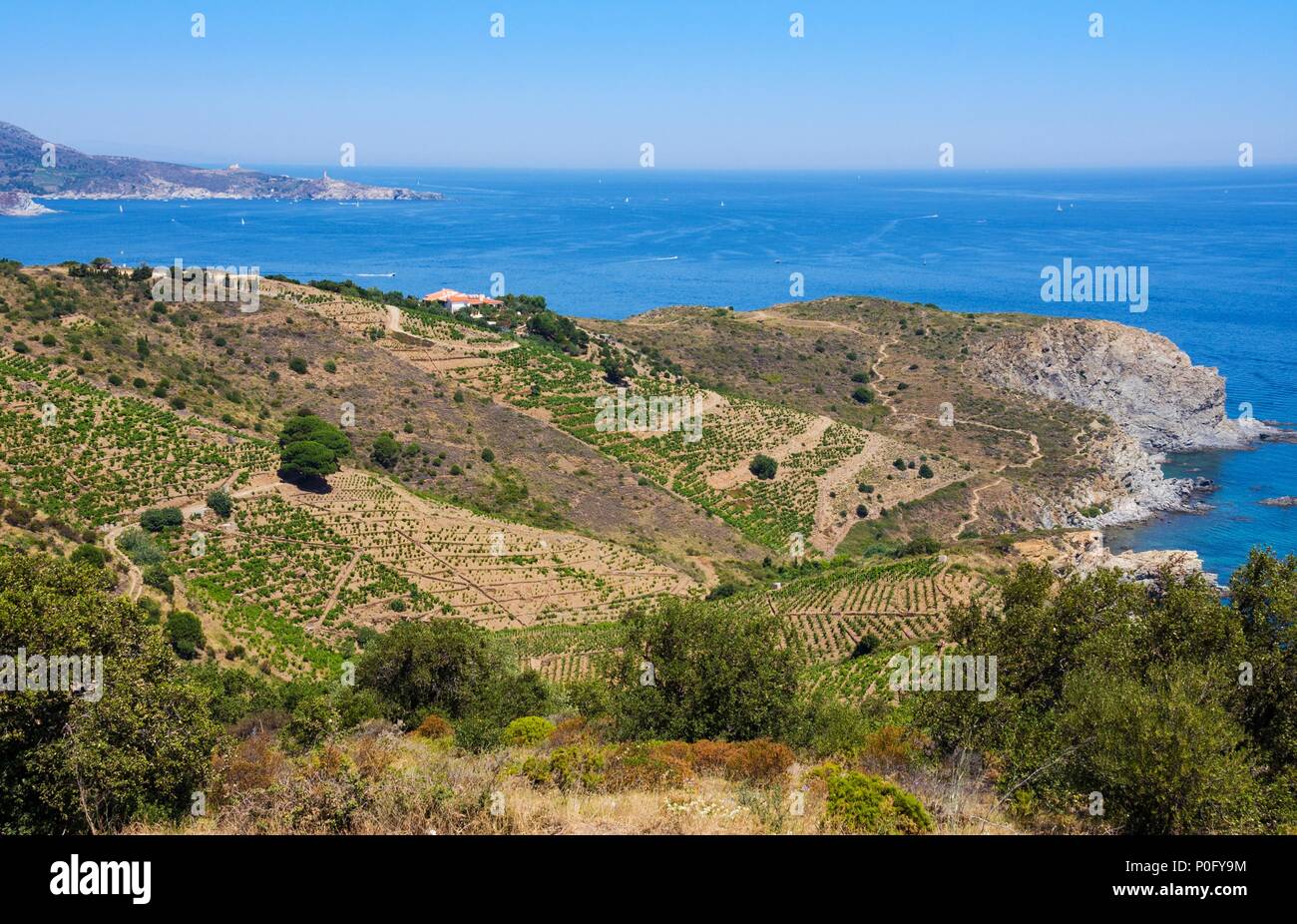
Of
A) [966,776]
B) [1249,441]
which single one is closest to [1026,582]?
[966,776]

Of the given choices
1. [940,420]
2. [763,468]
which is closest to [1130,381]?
[940,420]

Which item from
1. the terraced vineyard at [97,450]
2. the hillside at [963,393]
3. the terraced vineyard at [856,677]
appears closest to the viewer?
the terraced vineyard at [856,677]

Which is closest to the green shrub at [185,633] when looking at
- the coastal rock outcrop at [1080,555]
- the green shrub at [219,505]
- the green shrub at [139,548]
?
the green shrub at [139,548]

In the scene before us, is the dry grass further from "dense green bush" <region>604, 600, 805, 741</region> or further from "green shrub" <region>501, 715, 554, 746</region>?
"dense green bush" <region>604, 600, 805, 741</region>

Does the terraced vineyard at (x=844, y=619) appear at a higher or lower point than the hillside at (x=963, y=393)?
lower

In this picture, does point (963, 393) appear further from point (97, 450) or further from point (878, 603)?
point (97, 450)

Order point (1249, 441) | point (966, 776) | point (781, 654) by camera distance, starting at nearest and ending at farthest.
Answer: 1. point (966, 776)
2. point (781, 654)
3. point (1249, 441)

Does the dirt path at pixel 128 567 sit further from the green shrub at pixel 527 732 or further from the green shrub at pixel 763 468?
the green shrub at pixel 763 468

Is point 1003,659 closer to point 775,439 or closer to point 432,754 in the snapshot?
point 432,754
